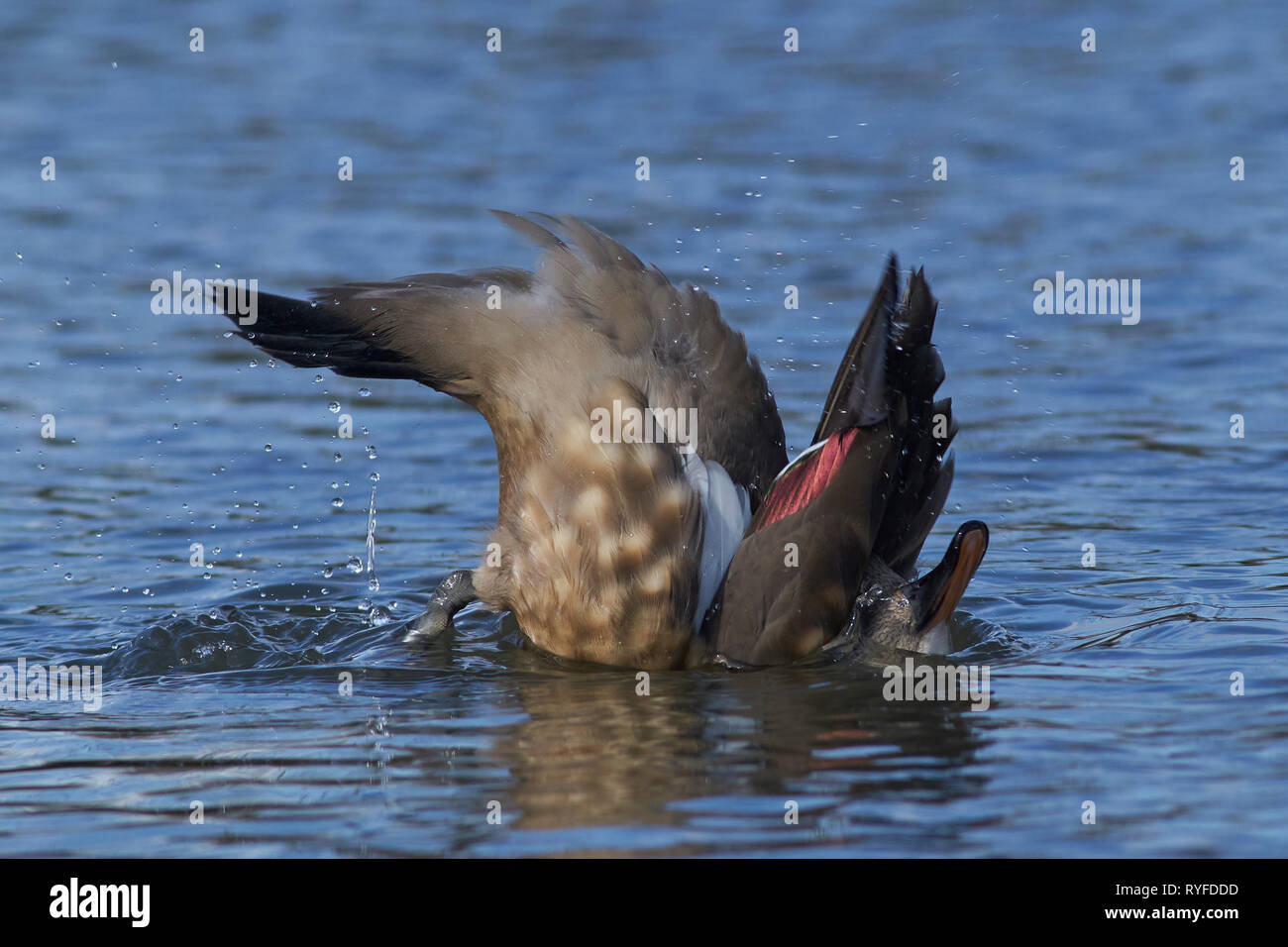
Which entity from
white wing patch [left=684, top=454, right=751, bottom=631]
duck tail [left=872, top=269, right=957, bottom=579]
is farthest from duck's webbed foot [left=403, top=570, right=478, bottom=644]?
duck tail [left=872, top=269, right=957, bottom=579]

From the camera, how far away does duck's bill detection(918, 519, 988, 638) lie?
6.63 metres

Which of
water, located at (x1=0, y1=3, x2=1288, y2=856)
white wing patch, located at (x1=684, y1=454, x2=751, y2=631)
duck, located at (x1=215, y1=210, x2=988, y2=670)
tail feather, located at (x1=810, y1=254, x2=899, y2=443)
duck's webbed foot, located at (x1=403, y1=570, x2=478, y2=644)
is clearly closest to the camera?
water, located at (x1=0, y1=3, x2=1288, y2=856)

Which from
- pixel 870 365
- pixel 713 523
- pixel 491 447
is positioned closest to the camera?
pixel 870 365

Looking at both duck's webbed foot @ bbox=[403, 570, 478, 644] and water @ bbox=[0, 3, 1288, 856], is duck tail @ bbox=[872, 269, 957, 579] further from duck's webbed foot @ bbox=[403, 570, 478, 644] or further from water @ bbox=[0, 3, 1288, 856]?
duck's webbed foot @ bbox=[403, 570, 478, 644]

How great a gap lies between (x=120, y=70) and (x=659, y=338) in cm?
1203

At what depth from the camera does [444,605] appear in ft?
23.7

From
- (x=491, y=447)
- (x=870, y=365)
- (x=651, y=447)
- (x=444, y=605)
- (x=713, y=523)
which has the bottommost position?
(x=444, y=605)

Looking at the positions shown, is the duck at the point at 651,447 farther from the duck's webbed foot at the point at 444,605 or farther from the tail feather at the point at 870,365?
the duck's webbed foot at the point at 444,605

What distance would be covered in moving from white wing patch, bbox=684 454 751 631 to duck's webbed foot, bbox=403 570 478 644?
3.43ft

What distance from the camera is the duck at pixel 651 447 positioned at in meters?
6.41

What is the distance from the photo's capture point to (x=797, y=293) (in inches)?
478

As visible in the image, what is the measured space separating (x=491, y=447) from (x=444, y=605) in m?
2.95

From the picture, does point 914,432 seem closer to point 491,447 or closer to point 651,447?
point 651,447

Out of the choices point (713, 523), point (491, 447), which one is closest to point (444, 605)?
point (713, 523)
